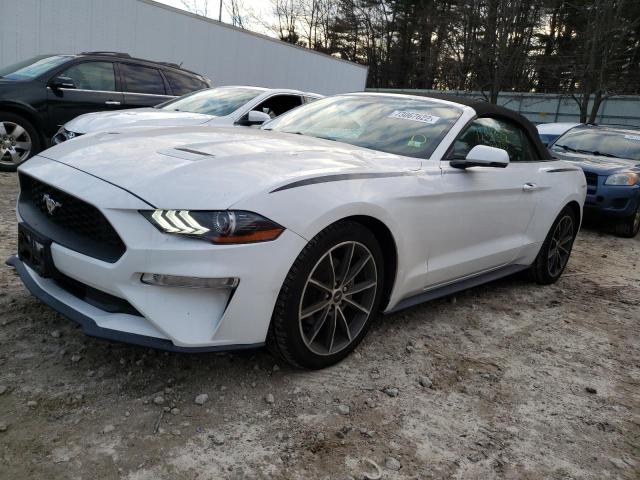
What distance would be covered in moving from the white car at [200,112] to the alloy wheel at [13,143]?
3.04 ft

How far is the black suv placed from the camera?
672cm

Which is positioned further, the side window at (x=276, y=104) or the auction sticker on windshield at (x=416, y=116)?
the side window at (x=276, y=104)

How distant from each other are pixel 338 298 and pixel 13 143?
5911 mm

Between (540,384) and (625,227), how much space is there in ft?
18.3

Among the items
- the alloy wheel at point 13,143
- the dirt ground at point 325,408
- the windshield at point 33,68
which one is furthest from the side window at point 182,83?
the dirt ground at point 325,408

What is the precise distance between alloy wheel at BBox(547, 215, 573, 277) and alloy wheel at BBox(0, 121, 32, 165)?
6280 millimetres

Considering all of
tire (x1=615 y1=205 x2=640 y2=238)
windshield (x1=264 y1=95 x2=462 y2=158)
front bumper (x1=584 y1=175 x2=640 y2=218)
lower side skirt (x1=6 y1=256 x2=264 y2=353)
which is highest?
windshield (x1=264 y1=95 x2=462 y2=158)

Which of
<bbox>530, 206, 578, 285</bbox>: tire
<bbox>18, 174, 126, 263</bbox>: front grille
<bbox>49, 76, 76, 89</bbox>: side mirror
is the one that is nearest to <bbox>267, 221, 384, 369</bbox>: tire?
<bbox>18, 174, 126, 263</bbox>: front grille

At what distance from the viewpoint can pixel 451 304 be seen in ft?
12.9

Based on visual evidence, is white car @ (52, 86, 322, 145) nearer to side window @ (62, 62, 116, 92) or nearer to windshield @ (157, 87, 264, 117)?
windshield @ (157, 87, 264, 117)

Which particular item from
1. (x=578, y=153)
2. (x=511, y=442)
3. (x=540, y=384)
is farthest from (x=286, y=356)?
(x=578, y=153)

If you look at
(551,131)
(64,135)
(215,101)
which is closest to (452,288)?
(215,101)

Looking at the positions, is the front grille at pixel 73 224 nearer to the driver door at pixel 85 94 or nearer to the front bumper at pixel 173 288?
the front bumper at pixel 173 288

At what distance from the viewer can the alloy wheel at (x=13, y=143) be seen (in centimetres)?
668
